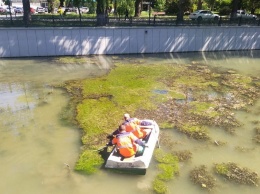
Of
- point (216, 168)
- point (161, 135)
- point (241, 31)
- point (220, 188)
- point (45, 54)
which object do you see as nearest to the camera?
point (220, 188)

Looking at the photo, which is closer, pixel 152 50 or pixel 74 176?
pixel 74 176

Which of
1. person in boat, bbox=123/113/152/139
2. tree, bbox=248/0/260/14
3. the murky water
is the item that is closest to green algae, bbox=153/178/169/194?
the murky water

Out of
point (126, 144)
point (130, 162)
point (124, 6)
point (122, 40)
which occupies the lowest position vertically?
point (130, 162)

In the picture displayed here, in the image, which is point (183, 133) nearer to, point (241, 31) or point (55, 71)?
point (55, 71)

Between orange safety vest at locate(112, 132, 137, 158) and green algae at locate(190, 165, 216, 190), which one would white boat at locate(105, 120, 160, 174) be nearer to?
orange safety vest at locate(112, 132, 137, 158)

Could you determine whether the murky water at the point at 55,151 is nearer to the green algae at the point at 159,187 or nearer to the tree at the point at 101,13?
the green algae at the point at 159,187

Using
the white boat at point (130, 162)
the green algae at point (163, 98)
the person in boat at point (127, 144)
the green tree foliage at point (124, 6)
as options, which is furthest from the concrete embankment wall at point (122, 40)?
the white boat at point (130, 162)

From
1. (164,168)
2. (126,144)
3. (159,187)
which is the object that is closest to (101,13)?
(126,144)

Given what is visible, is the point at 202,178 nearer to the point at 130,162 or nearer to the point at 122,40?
the point at 130,162

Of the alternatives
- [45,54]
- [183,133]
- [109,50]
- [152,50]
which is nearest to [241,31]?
[152,50]
